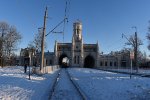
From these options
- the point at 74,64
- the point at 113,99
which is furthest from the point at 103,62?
the point at 113,99

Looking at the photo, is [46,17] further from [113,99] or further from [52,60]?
[52,60]

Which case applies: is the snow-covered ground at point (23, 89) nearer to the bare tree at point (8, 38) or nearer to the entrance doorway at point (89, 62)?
the bare tree at point (8, 38)

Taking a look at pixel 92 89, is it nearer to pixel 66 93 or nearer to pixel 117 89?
pixel 117 89

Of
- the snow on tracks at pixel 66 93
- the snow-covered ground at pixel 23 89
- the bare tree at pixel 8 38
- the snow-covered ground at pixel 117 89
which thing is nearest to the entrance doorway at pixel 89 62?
the bare tree at pixel 8 38

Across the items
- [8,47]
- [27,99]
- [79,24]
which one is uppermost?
[79,24]

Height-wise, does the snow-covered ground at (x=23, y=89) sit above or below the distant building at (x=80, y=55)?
below

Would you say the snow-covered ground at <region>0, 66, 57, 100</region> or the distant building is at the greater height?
the distant building

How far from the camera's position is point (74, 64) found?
11925cm

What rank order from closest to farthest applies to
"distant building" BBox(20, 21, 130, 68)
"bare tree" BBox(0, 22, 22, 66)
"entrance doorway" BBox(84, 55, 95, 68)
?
"bare tree" BBox(0, 22, 22, 66) → "distant building" BBox(20, 21, 130, 68) → "entrance doorway" BBox(84, 55, 95, 68)

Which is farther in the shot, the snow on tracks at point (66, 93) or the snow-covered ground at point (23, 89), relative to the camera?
the snow-covered ground at point (23, 89)

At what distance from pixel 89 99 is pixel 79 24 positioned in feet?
378

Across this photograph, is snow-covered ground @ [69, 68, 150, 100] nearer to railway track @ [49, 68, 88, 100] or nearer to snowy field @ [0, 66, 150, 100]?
snowy field @ [0, 66, 150, 100]

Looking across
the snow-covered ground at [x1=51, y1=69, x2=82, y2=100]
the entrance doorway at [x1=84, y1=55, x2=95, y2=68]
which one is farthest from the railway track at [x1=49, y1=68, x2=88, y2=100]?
the entrance doorway at [x1=84, y1=55, x2=95, y2=68]

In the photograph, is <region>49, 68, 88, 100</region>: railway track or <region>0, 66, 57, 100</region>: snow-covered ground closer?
<region>49, 68, 88, 100</region>: railway track
